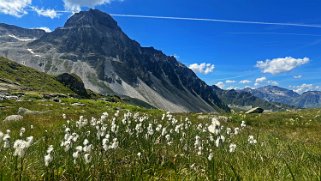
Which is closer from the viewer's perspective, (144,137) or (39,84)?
(144,137)

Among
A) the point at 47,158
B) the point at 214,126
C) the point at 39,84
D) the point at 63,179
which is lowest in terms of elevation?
the point at 63,179

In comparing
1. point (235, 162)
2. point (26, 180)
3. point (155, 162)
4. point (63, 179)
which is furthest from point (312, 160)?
point (26, 180)

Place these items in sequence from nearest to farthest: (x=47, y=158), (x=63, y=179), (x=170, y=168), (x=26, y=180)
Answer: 1. (x=47, y=158)
2. (x=26, y=180)
3. (x=63, y=179)
4. (x=170, y=168)

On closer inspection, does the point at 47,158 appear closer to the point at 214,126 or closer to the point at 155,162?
the point at 214,126

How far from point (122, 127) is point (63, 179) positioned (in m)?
4.46

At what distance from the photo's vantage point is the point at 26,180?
5.93 meters

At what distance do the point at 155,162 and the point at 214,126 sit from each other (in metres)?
2.97

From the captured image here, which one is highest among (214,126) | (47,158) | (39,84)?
(39,84)

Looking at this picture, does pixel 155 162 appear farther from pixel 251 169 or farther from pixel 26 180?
pixel 26 180

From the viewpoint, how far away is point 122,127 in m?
11.1

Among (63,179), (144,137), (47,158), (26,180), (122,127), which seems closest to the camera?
(47,158)

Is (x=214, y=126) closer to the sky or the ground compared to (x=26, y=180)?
closer to the sky

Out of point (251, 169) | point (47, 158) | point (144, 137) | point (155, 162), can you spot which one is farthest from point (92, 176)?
point (144, 137)

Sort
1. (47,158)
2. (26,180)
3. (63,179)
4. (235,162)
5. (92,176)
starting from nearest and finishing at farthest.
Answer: (47,158)
(26,180)
(92,176)
(63,179)
(235,162)
